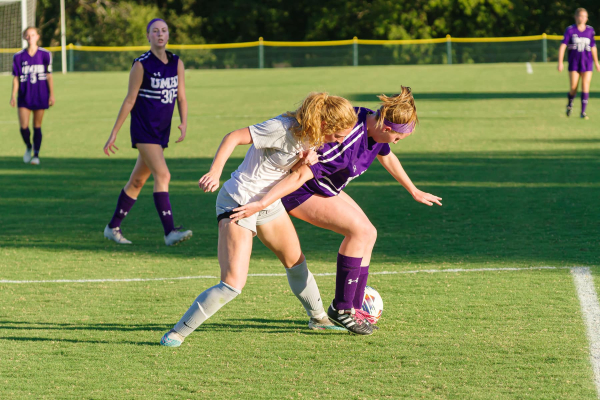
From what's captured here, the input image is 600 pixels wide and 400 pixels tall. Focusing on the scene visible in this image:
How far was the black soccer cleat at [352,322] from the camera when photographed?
4.76 meters

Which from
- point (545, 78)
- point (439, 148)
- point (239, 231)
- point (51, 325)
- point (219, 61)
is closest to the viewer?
point (239, 231)

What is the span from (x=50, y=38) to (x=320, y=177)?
175ft

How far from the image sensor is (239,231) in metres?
4.33

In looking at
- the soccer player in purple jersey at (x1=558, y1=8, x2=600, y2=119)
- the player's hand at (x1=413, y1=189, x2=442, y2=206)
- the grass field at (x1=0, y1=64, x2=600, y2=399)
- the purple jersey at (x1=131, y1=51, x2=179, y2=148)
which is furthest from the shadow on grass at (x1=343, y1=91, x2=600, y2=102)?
the player's hand at (x1=413, y1=189, x2=442, y2=206)

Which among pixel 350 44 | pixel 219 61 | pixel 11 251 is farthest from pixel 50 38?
pixel 11 251

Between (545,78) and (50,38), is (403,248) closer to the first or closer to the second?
(545,78)

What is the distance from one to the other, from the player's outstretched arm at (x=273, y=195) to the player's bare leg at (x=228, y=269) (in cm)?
11

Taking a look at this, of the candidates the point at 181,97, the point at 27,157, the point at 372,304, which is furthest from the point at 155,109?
the point at 27,157

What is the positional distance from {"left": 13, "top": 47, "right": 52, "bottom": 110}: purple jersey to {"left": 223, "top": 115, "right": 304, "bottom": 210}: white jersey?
8.90 meters

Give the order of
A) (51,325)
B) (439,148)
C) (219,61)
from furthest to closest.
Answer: (219,61), (439,148), (51,325)

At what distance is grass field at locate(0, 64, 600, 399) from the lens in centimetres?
409

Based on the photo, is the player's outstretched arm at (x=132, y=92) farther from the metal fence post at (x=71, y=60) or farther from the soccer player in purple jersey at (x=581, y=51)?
the metal fence post at (x=71, y=60)

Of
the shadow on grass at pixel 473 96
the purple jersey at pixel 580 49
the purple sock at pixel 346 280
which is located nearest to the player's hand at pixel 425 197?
the purple sock at pixel 346 280

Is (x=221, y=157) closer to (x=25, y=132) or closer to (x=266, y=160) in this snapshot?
(x=266, y=160)
